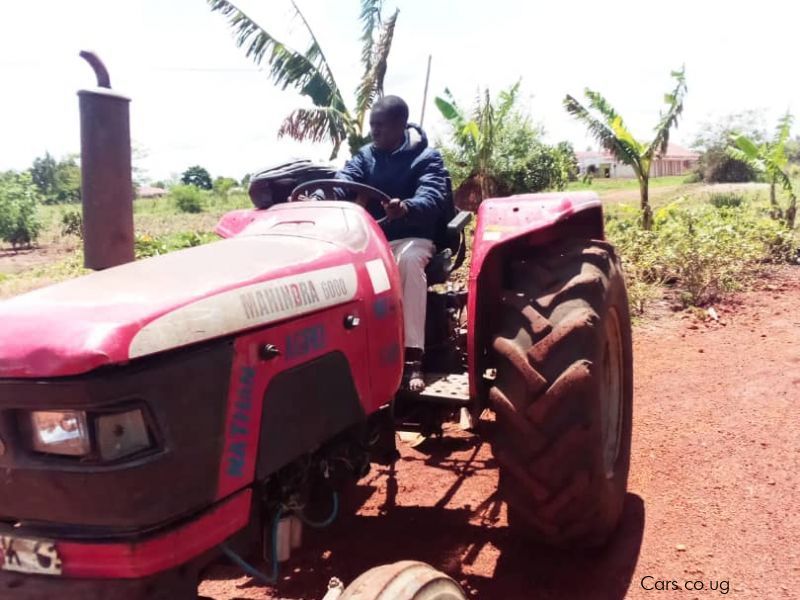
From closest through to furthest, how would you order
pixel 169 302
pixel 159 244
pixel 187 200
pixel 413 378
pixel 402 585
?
pixel 169 302, pixel 402 585, pixel 413 378, pixel 159 244, pixel 187 200

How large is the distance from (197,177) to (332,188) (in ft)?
231

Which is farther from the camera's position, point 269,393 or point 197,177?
point 197,177

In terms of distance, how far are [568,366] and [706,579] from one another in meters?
1.07

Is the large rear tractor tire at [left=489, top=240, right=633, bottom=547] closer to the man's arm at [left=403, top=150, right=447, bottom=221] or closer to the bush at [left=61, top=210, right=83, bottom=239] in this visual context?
the man's arm at [left=403, top=150, right=447, bottom=221]

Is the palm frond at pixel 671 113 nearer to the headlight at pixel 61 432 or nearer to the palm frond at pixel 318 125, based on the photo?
the palm frond at pixel 318 125

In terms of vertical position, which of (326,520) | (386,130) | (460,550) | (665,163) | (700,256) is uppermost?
(665,163)

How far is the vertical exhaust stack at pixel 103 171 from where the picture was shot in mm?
2928

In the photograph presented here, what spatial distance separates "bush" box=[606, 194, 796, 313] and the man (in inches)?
179

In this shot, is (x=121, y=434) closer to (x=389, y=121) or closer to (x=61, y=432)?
(x=61, y=432)

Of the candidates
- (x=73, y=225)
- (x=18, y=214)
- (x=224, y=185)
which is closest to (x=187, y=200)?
(x=224, y=185)

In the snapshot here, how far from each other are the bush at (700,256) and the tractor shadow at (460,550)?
455 cm

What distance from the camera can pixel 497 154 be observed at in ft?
66.8

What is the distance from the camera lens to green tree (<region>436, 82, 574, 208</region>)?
580 inches

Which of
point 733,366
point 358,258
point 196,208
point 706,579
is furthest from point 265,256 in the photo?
point 196,208
